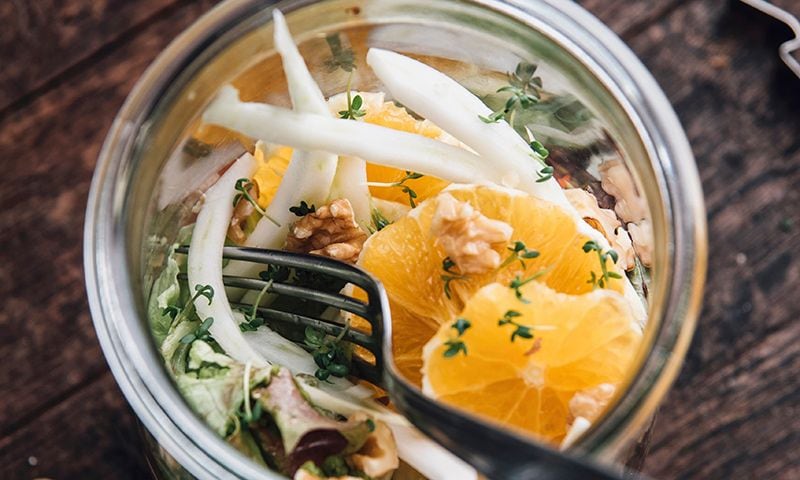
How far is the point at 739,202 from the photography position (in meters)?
1.03

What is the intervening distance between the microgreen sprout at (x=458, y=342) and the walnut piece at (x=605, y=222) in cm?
15

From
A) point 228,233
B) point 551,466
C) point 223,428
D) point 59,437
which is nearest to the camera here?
point 551,466

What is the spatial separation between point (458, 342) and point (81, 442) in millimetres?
572

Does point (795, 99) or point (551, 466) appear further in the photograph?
point (795, 99)

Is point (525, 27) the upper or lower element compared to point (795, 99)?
upper

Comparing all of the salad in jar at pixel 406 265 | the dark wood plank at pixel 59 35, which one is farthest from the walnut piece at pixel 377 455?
the dark wood plank at pixel 59 35

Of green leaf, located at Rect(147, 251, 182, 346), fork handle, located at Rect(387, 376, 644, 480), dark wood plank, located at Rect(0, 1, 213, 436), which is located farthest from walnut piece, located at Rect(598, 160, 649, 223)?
dark wood plank, located at Rect(0, 1, 213, 436)

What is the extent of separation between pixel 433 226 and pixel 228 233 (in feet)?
0.59

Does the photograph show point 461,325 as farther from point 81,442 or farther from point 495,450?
point 81,442

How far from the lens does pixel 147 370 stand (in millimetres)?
568

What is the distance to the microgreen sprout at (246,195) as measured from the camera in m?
0.68

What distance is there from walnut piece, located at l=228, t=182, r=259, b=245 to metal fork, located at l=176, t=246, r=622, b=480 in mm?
30

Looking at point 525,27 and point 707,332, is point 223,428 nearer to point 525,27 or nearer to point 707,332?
point 525,27

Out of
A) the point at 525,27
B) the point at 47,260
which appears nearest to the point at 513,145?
the point at 525,27
